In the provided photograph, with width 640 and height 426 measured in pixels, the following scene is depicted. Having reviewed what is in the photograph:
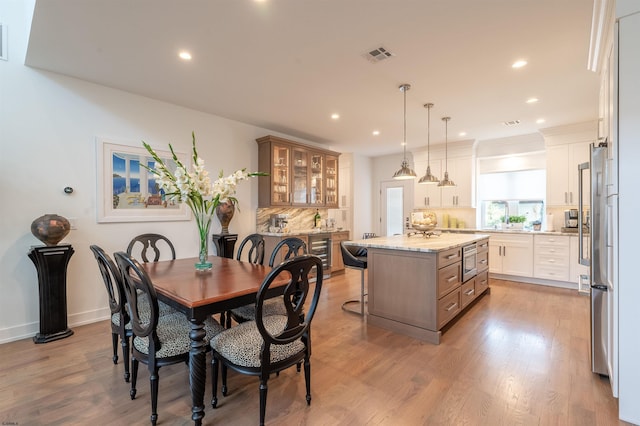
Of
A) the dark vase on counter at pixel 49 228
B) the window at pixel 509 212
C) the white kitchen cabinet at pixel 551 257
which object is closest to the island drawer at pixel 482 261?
the white kitchen cabinet at pixel 551 257

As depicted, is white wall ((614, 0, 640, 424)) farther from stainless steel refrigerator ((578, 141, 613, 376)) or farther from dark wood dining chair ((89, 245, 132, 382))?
dark wood dining chair ((89, 245, 132, 382))

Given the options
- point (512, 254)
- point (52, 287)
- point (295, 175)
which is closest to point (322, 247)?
point (295, 175)


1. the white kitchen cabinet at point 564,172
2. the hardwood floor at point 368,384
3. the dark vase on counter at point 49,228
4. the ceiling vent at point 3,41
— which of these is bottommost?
the hardwood floor at point 368,384

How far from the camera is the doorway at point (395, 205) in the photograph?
729 centimetres

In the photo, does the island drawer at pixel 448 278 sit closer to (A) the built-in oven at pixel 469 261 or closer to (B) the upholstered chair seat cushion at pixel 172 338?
(A) the built-in oven at pixel 469 261

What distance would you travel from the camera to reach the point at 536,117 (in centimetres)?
457

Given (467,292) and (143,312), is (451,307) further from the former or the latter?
(143,312)

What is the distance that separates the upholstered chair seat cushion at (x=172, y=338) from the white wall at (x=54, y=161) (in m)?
2.03

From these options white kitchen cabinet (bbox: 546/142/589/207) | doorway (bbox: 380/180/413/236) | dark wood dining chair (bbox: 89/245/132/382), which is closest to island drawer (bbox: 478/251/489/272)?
white kitchen cabinet (bbox: 546/142/589/207)

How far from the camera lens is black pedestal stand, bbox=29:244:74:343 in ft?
9.36

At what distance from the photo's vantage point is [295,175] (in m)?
5.31

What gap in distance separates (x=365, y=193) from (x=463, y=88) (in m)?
4.31

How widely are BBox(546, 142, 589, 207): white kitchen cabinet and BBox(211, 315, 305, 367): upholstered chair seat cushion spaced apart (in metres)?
5.36

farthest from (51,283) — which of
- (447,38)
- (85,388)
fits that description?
(447,38)
